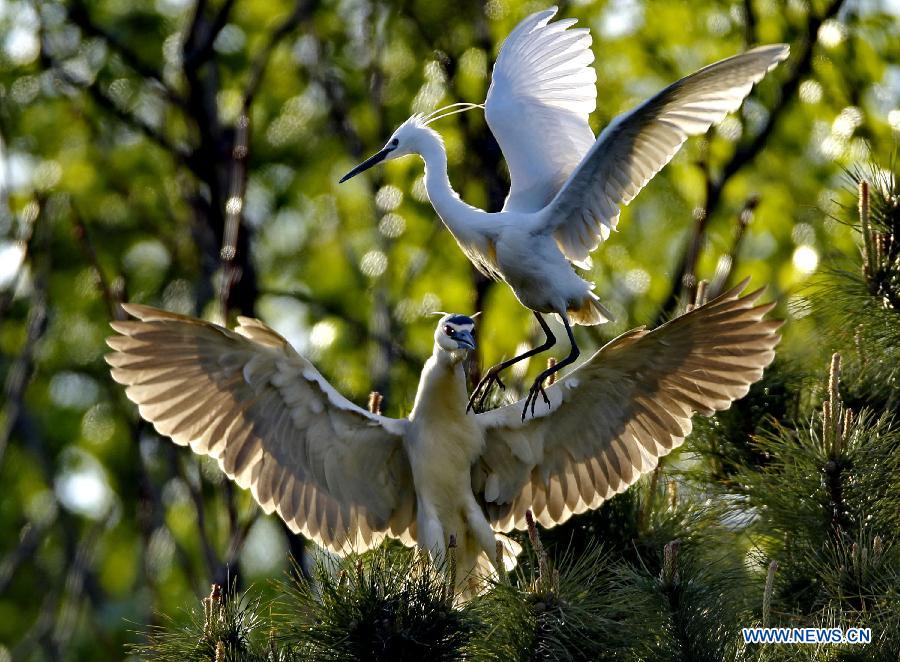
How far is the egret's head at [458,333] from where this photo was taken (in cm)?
479

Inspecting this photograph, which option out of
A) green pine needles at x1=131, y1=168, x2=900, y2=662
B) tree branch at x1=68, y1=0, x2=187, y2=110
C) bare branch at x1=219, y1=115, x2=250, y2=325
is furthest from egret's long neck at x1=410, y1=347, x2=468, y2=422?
tree branch at x1=68, y1=0, x2=187, y2=110

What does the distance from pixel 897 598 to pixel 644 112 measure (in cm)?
182

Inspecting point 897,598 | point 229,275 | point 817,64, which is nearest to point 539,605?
point 897,598

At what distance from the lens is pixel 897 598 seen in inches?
142

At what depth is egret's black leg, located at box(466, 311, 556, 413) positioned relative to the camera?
4.99 m

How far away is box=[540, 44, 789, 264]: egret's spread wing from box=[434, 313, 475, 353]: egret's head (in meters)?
0.47

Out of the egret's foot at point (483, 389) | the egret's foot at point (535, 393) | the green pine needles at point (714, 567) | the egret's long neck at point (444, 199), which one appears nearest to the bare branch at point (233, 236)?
the egret's long neck at point (444, 199)

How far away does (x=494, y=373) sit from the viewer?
5043 millimetres

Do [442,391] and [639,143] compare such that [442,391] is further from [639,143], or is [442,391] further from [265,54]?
[265,54]

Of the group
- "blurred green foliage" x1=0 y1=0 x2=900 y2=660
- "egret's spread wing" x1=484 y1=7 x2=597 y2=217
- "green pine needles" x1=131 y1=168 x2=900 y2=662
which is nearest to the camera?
"green pine needles" x1=131 y1=168 x2=900 y2=662

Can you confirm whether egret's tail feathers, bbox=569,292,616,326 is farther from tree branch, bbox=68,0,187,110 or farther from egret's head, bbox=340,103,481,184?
tree branch, bbox=68,0,187,110

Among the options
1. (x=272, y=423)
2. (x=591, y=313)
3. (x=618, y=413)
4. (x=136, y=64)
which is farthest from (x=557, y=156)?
(x=136, y=64)

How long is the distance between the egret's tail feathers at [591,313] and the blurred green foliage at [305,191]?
3.63 metres

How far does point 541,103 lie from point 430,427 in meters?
1.52
